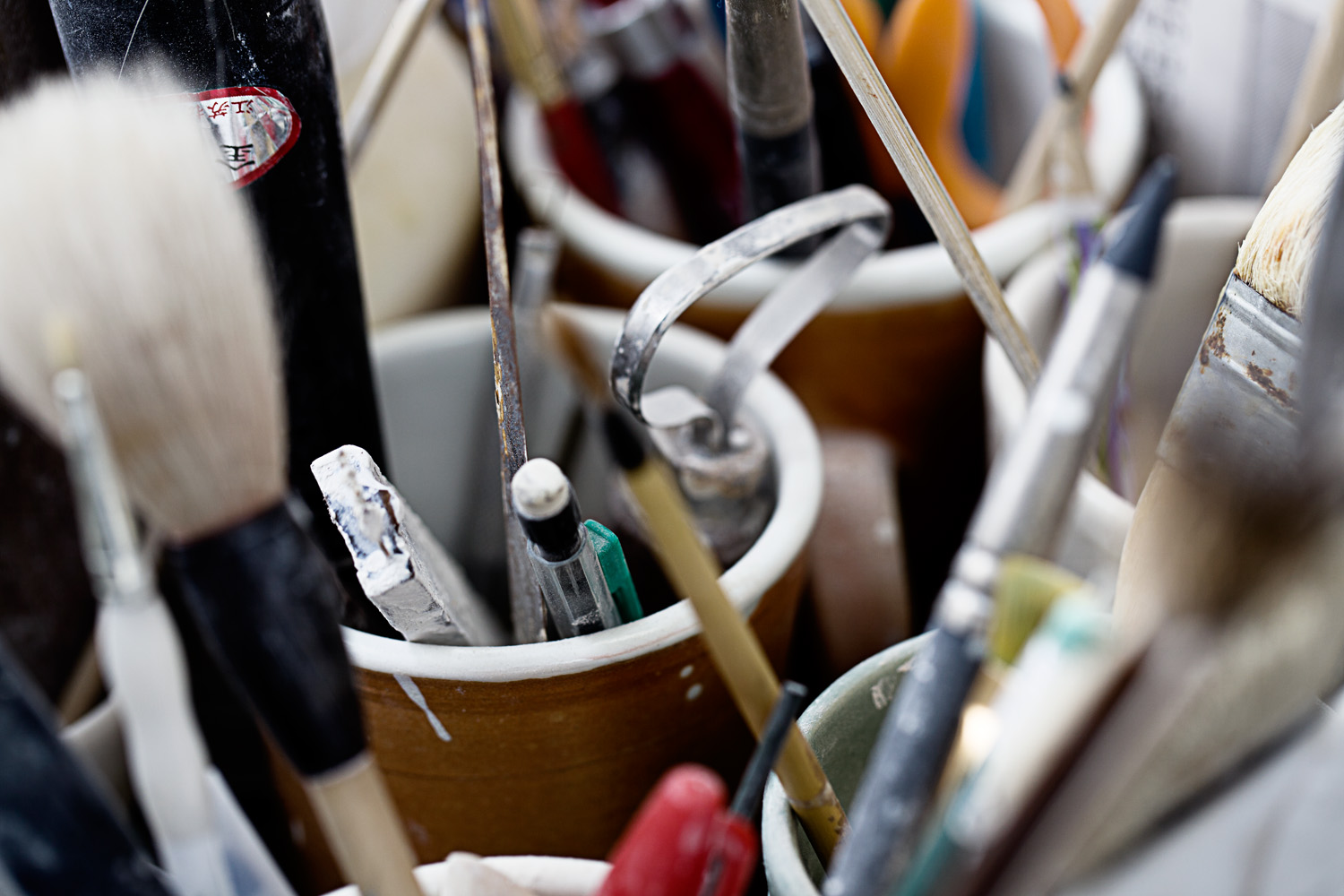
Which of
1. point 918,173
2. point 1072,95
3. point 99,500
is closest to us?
point 99,500

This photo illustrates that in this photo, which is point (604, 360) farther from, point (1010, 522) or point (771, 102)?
point (1010, 522)

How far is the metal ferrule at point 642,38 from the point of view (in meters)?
0.40

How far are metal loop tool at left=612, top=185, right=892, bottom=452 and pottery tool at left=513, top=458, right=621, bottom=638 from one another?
0.04m

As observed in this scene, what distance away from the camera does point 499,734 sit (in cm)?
24

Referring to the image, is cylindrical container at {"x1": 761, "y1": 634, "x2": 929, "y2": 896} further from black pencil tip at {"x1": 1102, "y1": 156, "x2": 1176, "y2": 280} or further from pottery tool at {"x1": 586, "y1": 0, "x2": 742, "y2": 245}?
pottery tool at {"x1": 586, "y1": 0, "x2": 742, "y2": 245}

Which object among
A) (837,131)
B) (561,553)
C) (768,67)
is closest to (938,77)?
(837,131)

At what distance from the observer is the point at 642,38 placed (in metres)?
0.41

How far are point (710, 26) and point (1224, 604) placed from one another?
358mm

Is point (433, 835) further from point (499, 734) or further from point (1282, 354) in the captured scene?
point (1282, 354)

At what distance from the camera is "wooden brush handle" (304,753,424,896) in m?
0.15

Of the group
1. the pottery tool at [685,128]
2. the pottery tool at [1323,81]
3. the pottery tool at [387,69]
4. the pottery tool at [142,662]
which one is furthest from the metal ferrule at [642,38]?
the pottery tool at [142,662]

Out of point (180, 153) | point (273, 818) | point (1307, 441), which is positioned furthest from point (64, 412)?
point (273, 818)

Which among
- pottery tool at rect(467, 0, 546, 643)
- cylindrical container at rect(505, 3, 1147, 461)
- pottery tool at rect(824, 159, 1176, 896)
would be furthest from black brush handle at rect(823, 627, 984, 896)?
cylindrical container at rect(505, 3, 1147, 461)

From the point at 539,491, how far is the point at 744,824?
6 cm
